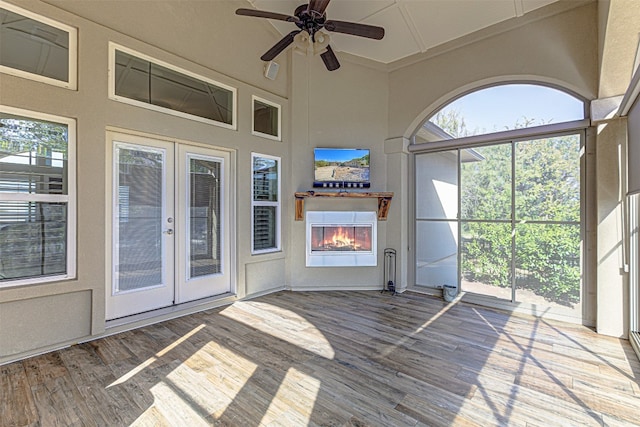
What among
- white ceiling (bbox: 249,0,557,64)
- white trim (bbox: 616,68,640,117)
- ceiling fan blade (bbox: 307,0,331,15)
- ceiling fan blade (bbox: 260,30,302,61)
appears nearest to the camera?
white trim (bbox: 616,68,640,117)

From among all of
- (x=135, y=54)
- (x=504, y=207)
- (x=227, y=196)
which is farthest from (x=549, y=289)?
(x=135, y=54)

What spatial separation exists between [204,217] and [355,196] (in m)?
2.33

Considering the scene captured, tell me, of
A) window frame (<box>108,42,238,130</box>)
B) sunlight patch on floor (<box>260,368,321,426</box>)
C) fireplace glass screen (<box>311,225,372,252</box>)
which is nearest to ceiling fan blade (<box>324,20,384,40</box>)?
window frame (<box>108,42,238,130</box>)

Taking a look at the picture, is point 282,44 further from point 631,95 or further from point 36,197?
point 631,95

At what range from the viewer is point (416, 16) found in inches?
168

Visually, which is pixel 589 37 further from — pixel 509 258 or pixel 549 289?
pixel 549 289

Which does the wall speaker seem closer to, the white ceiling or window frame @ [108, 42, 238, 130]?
the white ceiling

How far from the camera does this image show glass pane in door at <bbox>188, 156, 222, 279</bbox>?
4031mm

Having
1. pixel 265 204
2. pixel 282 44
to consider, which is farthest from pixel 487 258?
pixel 282 44

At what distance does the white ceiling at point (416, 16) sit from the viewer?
393cm

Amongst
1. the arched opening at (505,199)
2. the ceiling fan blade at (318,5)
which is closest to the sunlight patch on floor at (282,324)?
the arched opening at (505,199)

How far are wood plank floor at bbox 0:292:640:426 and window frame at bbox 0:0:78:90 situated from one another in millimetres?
2532

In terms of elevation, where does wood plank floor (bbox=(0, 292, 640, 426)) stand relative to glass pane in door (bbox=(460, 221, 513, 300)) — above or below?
below

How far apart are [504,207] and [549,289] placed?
1175 mm
